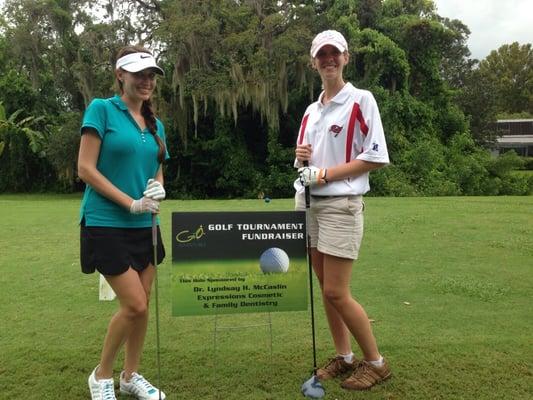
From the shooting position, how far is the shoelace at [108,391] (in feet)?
9.93

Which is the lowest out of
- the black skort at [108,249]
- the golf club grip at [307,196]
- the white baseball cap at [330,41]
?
the black skort at [108,249]

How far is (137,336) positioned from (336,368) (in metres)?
1.28

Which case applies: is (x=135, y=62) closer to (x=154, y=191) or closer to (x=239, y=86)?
(x=154, y=191)

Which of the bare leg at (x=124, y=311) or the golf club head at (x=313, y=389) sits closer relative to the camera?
the bare leg at (x=124, y=311)

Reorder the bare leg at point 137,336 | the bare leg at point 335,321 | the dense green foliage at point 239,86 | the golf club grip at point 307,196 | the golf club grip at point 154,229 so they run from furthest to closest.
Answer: the dense green foliage at point 239,86 < the bare leg at point 335,321 < the golf club grip at point 307,196 < the bare leg at point 137,336 < the golf club grip at point 154,229

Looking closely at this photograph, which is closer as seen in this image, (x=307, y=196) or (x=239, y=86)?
(x=307, y=196)

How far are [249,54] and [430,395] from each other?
18568 mm

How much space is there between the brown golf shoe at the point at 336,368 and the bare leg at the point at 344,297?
0.22 m

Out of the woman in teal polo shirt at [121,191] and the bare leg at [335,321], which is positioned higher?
the woman in teal polo shirt at [121,191]

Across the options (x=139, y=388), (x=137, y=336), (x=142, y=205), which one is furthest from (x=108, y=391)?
(x=142, y=205)

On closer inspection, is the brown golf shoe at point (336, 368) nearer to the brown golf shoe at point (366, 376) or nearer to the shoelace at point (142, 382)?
the brown golf shoe at point (366, 376)

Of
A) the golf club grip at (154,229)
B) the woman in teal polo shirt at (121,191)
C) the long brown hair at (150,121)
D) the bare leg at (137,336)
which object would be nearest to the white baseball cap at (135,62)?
the woman in teal polo shirt at (121,191)

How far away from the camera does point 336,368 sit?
3.43 meters

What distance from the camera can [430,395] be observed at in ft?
10.4
